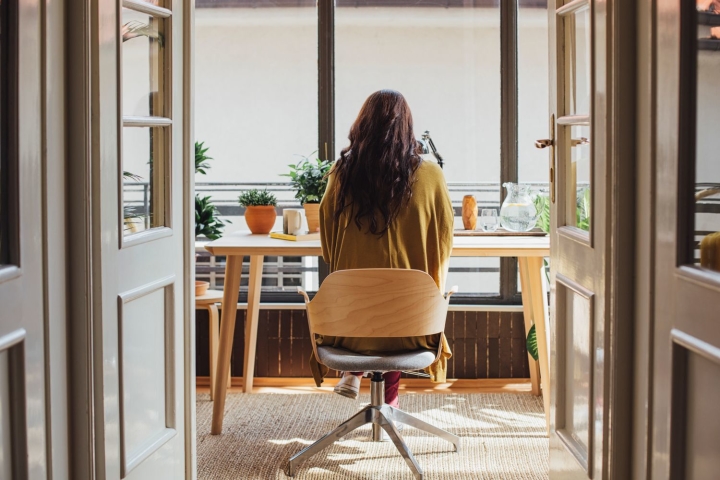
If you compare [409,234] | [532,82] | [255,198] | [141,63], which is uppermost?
[532,82]

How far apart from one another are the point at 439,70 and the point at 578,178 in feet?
6.41

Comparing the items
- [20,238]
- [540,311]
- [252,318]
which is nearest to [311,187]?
[252,318]

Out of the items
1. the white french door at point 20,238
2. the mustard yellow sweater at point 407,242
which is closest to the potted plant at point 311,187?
the mustard yellow sweater at point 407,242

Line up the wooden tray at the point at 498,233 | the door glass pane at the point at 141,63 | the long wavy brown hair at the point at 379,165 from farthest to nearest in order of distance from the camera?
the wooden tray at the point at 498,233, the long wavy brown hair at the point at 379,165, the door glass pane at the point at 141,63

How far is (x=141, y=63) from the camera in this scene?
229 centimetres

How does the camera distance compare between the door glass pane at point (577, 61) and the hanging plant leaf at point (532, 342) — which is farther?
the hanging plant leaf at point (532, 342)

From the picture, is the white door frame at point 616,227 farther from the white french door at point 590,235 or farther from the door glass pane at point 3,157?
the door glass pane at point 3,157

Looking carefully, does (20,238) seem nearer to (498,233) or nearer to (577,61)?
(577,61)

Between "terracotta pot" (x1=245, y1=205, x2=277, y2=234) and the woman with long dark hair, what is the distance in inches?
36.9

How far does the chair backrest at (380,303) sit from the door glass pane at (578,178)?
0.52 m

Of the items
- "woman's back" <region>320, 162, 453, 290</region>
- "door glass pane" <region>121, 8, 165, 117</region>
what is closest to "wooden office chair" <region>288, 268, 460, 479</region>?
"woman's back" <region>320, 162, 453, 290</region>

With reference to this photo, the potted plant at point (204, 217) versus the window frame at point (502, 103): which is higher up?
the window frame at point (502, 103)

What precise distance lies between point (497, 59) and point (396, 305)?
6.22ft

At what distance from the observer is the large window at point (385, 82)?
167 inches
